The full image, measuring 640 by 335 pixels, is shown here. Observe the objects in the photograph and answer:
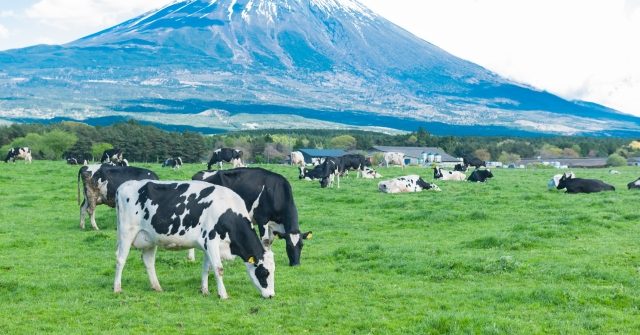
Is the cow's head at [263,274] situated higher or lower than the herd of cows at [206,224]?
lower

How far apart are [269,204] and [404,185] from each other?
1723 centimetres

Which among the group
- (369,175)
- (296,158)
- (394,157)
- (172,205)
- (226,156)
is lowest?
(296,158)

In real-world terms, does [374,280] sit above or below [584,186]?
above

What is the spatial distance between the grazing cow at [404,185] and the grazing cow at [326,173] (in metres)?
3.06

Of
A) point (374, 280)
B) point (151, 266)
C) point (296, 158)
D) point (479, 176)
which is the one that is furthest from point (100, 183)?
point (296, 158)

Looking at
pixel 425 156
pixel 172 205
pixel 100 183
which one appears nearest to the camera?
pixel 172 205

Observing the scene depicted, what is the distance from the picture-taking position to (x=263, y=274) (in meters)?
11.8

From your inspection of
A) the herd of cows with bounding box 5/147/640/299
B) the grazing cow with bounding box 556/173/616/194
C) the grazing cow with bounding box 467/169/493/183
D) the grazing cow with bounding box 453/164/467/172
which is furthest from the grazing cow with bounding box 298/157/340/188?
the herd of cows with bounding box 5/147/640/299

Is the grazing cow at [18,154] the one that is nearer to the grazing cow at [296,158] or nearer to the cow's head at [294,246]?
the grazing cow at [296,158]

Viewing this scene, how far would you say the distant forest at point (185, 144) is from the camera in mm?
83375

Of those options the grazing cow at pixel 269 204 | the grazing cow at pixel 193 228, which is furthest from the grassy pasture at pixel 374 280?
the grazing cow at pixel 269 204

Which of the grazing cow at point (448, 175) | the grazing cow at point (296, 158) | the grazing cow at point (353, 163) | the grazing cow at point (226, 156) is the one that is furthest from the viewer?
the grazing cow at point (296, 158)

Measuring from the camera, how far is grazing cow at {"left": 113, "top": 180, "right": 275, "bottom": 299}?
1189cm

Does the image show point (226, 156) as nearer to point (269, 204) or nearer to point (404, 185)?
point (404, 185)
